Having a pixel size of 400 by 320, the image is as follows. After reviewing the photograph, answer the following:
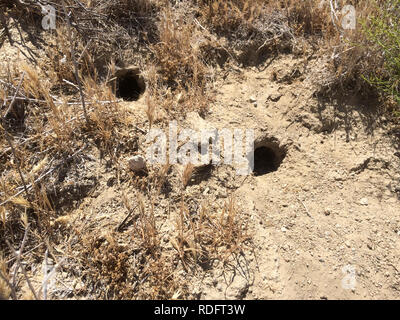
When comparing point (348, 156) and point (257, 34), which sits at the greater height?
point (257, 34)

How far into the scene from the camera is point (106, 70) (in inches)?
116

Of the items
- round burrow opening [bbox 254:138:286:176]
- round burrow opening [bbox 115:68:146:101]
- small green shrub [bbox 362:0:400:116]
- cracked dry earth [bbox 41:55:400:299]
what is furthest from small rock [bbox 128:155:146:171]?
small green shrub [bbox 362:0:400:116]

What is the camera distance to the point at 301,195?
8.52 ft

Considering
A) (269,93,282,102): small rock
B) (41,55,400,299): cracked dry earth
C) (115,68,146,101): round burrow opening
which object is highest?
(115,68,146,101): round burrow opening

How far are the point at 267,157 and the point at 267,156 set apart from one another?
10 millimetres

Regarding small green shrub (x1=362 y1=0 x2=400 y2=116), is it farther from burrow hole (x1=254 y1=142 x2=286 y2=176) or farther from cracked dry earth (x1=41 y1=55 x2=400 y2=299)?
burrow hole (x1=254 y1=142 x2=286 y2=176)

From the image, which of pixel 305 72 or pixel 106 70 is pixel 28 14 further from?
pixel 305 72

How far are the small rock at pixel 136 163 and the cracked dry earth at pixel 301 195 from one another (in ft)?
0.61

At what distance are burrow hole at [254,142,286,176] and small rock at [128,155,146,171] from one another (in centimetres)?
98

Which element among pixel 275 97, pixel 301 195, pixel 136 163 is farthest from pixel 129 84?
pixel 301 195

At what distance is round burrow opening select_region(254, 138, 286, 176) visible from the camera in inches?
112

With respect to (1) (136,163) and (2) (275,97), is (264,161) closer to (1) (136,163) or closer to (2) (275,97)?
(2) (275,97)
